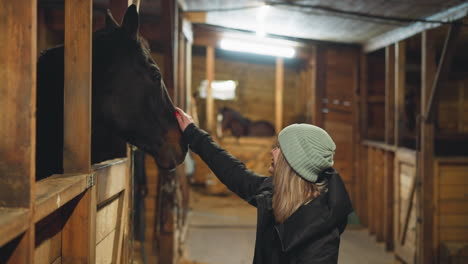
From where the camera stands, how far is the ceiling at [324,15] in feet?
14.5

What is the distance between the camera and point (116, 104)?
1.96 m

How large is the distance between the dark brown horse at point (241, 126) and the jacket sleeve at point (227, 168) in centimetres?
752

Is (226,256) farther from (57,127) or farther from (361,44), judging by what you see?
(361,44)

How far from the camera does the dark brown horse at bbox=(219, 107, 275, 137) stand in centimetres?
969

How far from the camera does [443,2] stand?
414 cm

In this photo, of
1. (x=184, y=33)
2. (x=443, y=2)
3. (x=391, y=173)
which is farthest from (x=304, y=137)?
(x=391, y=173)

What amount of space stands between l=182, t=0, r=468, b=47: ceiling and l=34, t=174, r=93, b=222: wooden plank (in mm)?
3739

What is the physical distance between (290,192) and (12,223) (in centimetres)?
105

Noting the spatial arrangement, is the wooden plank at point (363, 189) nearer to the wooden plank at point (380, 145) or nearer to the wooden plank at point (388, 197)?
the wooden plank at point (380, 145)

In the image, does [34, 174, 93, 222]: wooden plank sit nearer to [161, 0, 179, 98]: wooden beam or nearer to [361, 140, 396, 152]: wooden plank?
[161, 0, 179, 98]: wooden beam

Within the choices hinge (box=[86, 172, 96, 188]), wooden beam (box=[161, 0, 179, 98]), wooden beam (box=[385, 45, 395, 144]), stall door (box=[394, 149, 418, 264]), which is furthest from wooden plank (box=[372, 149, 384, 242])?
hinge (box=[86, 172, 96, 188])

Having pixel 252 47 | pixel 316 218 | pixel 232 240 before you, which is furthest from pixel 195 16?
pixel 316 218

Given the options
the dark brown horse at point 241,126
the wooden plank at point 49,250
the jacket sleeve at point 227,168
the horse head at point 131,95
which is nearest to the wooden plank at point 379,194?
the dark brown horse at point 241,126

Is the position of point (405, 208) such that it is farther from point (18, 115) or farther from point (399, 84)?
point (18, 115)
